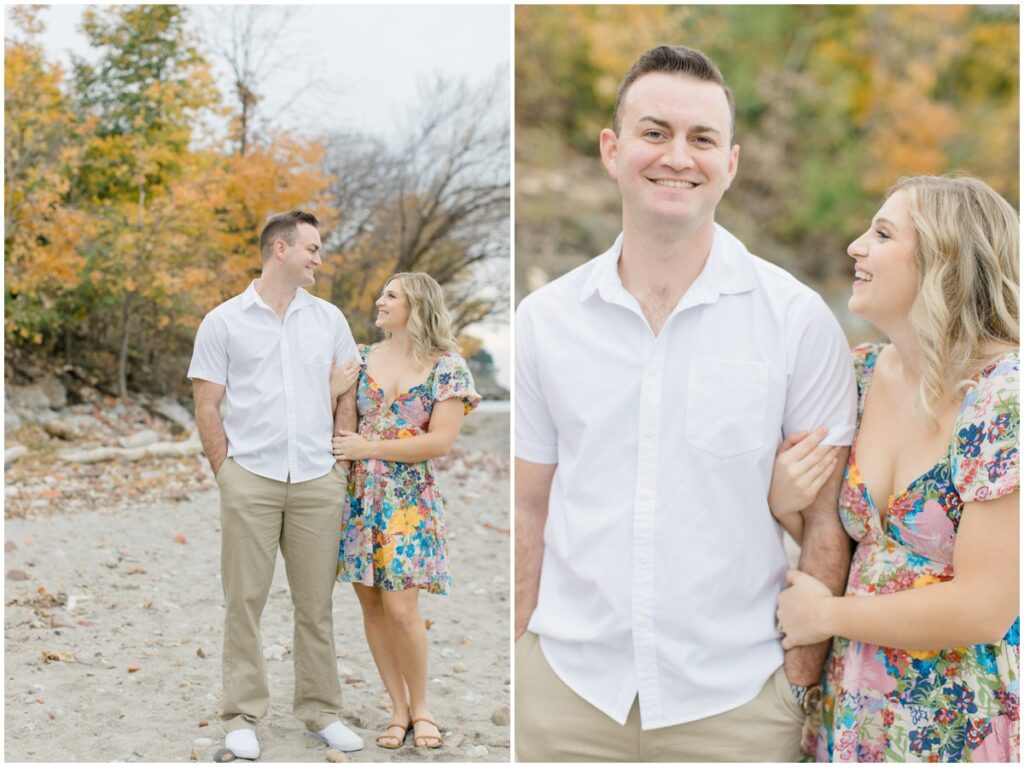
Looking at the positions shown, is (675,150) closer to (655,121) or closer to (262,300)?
(655,121)

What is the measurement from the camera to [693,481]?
2180 millimetres

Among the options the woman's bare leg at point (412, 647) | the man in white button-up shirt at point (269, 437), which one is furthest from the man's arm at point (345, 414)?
the woman's bare leg at point (412, 647)

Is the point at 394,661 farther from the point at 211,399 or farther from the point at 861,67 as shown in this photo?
the point at 861,67

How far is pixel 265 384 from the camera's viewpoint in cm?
291

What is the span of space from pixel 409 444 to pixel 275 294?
58cm

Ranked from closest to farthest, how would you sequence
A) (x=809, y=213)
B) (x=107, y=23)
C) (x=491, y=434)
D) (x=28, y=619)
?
(x=28, y=619) → (x=107, y=23) → (x=491, y=434) → (x=809, y=213)

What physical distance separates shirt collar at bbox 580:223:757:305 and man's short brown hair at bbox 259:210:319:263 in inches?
42.1

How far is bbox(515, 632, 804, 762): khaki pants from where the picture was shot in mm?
2189

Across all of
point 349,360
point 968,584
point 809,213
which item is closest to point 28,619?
point 349,360

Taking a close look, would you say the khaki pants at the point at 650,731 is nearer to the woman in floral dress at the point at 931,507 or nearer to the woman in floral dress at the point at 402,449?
the woman in floral dress at the point at 931,507

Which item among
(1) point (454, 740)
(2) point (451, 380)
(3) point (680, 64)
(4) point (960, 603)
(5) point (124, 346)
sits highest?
(3) point (680, 64)

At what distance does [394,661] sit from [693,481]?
1359mm

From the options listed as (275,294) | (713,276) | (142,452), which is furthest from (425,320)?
(142,452)

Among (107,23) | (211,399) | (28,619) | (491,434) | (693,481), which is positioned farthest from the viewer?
(491,434)
